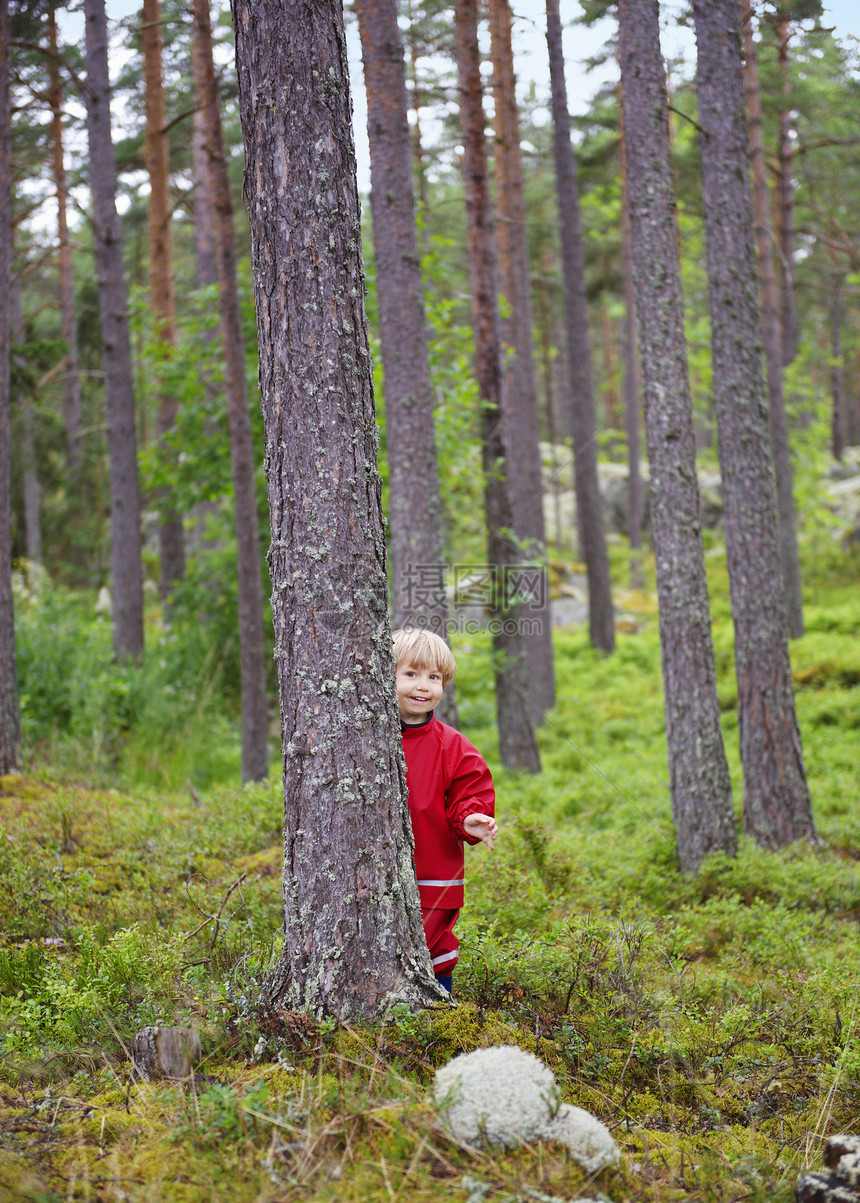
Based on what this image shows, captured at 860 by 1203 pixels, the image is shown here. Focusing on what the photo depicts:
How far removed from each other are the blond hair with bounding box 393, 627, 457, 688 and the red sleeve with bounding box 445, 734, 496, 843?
30 cm

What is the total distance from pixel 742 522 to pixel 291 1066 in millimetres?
5817

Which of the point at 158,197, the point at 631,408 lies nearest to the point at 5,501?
the point at 158,197

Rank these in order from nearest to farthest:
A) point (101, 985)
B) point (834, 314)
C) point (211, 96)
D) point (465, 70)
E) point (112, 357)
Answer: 1. point (101, 985)
2. point (211, 96)
3. point (465, 70)
4. point (112, 357)
5. point (834, 314)

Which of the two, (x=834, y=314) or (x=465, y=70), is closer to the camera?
(x=465, y=70)

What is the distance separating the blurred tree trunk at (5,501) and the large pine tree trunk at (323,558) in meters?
4.81

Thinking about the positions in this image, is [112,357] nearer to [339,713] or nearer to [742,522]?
[742,522]

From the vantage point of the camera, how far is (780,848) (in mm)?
6594

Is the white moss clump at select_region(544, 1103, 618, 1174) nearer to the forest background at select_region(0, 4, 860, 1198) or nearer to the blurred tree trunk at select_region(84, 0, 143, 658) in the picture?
the forest background at select_region(0, 4, 860, 1198)

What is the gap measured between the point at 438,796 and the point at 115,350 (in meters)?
9.96

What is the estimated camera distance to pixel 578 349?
1433 cm

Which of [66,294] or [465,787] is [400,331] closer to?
[465,787]

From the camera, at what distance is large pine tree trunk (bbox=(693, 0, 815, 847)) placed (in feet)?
22.1

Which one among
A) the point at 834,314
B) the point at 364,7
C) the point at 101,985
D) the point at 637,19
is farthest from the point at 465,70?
the point at 834,314

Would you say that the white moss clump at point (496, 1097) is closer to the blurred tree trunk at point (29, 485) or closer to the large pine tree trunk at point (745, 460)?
the large pine tree trunk at point (745, 460)
